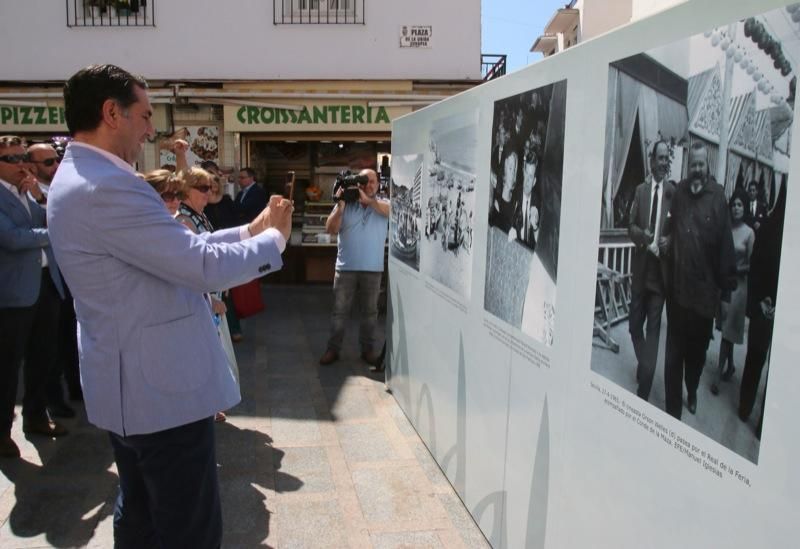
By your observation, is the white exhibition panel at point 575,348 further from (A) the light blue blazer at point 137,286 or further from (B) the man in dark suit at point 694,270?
(A) the light blue blazer at point 137,286

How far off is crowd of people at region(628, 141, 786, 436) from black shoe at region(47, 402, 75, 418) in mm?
4214

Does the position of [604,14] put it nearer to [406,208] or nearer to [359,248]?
[359,248]

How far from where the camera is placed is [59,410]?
4.88 meters

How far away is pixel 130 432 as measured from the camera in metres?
2.15

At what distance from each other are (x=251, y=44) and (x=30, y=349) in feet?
27.6

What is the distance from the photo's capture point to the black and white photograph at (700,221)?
148 cm

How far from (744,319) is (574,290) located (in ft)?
2.42

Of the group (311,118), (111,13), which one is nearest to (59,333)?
(311,118)

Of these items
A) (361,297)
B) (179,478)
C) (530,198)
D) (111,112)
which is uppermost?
(111,112)

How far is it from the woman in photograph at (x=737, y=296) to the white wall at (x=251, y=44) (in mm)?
10630

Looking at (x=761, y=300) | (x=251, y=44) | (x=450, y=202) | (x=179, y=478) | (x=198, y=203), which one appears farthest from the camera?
(x=251, y=44)

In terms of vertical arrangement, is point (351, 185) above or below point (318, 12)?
below

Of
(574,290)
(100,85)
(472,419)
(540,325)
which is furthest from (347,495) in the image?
(100,85)

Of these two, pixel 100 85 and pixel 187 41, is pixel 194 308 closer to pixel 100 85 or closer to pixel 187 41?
pixel 100 85
